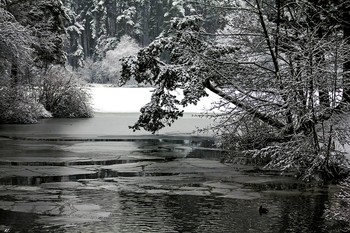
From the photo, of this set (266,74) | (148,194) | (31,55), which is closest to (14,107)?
(31,55)

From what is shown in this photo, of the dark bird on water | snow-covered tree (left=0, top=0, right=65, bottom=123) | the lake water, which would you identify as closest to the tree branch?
the lake water

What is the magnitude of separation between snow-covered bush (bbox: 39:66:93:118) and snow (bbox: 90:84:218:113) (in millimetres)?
7509

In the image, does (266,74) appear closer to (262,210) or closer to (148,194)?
(148,194)

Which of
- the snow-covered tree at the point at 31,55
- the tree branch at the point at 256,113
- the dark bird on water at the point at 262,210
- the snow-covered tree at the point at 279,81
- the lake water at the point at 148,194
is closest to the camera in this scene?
the lake water at the point at 148,194

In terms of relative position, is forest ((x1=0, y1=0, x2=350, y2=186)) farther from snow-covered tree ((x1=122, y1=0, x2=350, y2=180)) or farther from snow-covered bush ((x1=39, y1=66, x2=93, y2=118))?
snow-covered bush ((x1=39, y1=66, x2=93, y2=118))

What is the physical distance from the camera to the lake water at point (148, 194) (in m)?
8.15

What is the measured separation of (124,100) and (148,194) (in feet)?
153

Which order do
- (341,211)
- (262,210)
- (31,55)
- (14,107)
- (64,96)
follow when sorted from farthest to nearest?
1. (64,96)
2. (14,107)
3. (31,55)
4. (262,210)
5. (341,211)

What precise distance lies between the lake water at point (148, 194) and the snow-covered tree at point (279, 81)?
850 millimetres

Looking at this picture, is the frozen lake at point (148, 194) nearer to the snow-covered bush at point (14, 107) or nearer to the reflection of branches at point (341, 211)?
the reflection of branches at point (341, 211)

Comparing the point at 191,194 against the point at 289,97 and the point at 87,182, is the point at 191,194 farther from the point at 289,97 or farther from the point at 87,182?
the point at 289,97

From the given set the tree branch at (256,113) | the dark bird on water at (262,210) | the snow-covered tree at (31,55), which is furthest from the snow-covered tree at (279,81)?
the snow-covered tree at (31,55)

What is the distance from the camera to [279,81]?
12.5 metres

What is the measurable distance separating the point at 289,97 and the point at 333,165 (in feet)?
6.19
